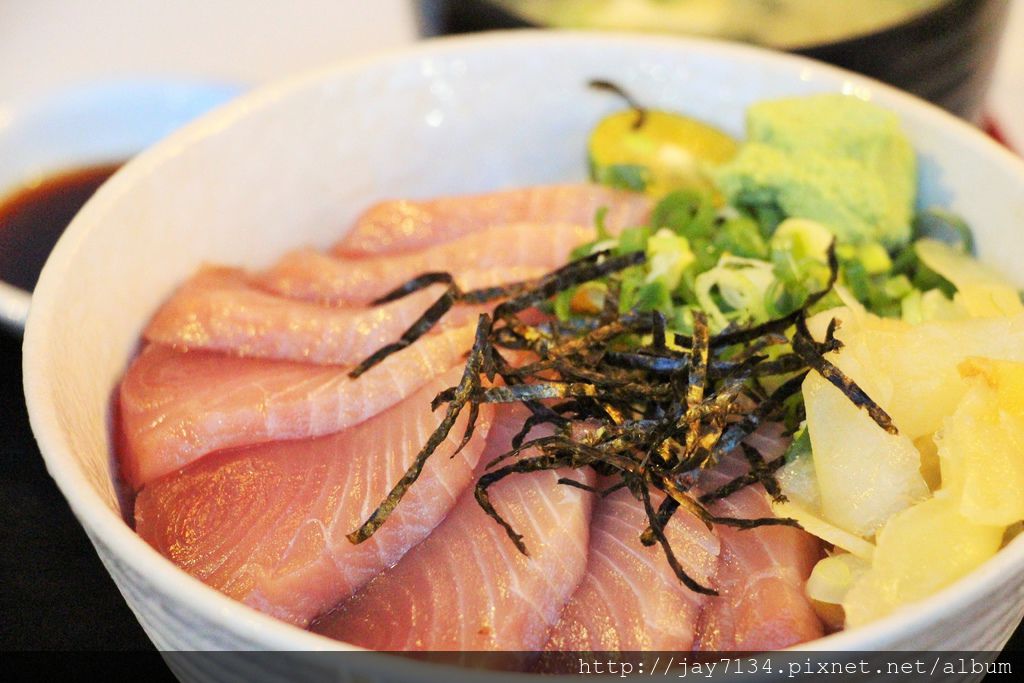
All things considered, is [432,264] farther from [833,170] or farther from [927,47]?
[927,47]

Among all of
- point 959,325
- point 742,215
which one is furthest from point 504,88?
point 959,325

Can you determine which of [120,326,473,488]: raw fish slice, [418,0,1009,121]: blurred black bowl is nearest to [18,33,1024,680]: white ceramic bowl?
[120,326,473,488]: raw fish slice

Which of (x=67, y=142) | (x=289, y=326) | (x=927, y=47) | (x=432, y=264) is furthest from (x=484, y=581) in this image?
(x=67, y=142)

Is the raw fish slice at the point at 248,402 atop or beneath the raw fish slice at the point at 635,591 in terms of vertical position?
atop

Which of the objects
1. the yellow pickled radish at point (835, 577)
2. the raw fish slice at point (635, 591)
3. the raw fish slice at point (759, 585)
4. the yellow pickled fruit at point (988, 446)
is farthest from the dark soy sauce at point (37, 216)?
the yellow pickled fruit at point (988, 446)

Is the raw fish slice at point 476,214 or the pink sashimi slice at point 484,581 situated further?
the raw fish slice at point 476,214

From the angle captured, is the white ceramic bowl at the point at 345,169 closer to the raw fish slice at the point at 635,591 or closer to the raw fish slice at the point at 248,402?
the raw fish slice at the point at 248,402

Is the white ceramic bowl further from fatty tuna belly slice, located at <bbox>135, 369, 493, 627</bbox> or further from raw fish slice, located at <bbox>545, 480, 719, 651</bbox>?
raw fish slice, located at <bbox>545, 480, 719, 651</bbox>

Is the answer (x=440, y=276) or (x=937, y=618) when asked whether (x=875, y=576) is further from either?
(x=440, y=276)
